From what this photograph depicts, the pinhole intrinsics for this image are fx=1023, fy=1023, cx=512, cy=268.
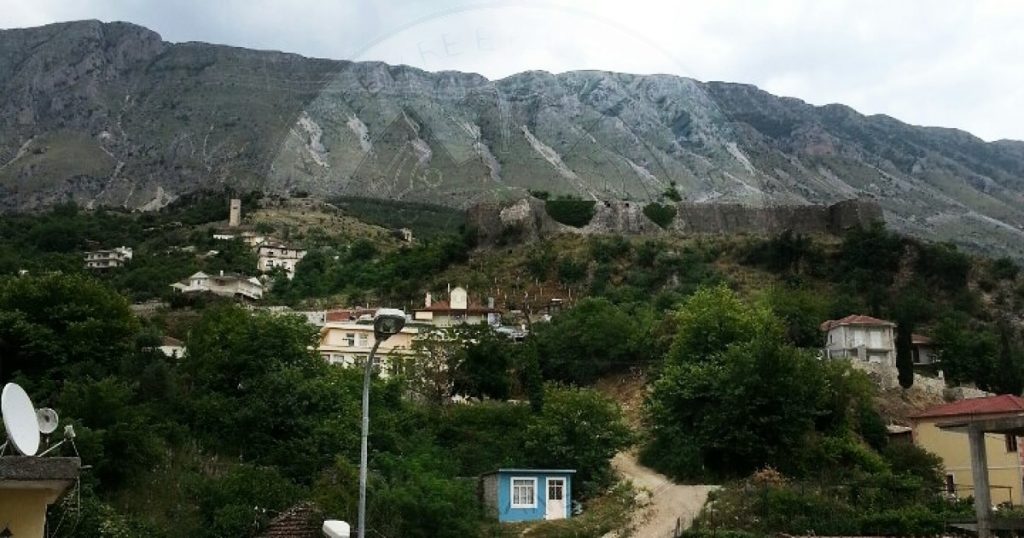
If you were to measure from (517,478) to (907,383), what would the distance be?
2022 cm

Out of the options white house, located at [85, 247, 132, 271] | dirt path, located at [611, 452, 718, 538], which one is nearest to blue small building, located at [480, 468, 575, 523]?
dirt path, located at [611, 452, 718, 538]

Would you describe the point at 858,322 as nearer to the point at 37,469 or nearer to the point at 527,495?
the point at 527,495

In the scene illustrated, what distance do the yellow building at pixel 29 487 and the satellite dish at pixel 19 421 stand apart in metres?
0.60

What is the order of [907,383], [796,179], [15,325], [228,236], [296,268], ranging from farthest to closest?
1. [796,179]
2. [228,236]
3. [296,268]
4. [907,383]
5. [15,325]

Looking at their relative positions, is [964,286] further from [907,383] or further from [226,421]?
[226,421]

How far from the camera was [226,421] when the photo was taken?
102 feet

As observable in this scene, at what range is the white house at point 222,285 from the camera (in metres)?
68.8

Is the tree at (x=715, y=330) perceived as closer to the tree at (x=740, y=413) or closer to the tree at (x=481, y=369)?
the tree at (x=740, y=413)

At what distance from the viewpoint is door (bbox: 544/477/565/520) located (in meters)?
30.0

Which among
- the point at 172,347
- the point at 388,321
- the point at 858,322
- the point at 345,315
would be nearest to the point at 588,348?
the point at 858,322

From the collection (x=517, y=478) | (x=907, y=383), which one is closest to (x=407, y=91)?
(x=907, y=383)

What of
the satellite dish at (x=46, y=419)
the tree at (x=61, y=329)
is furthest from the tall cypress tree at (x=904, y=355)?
the satellite dish at (x=46, y=419)

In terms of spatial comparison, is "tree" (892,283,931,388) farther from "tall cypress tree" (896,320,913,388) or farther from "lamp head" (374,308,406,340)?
"lamp head" (374,308,406,340)

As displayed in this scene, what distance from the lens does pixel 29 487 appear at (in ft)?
23.9
